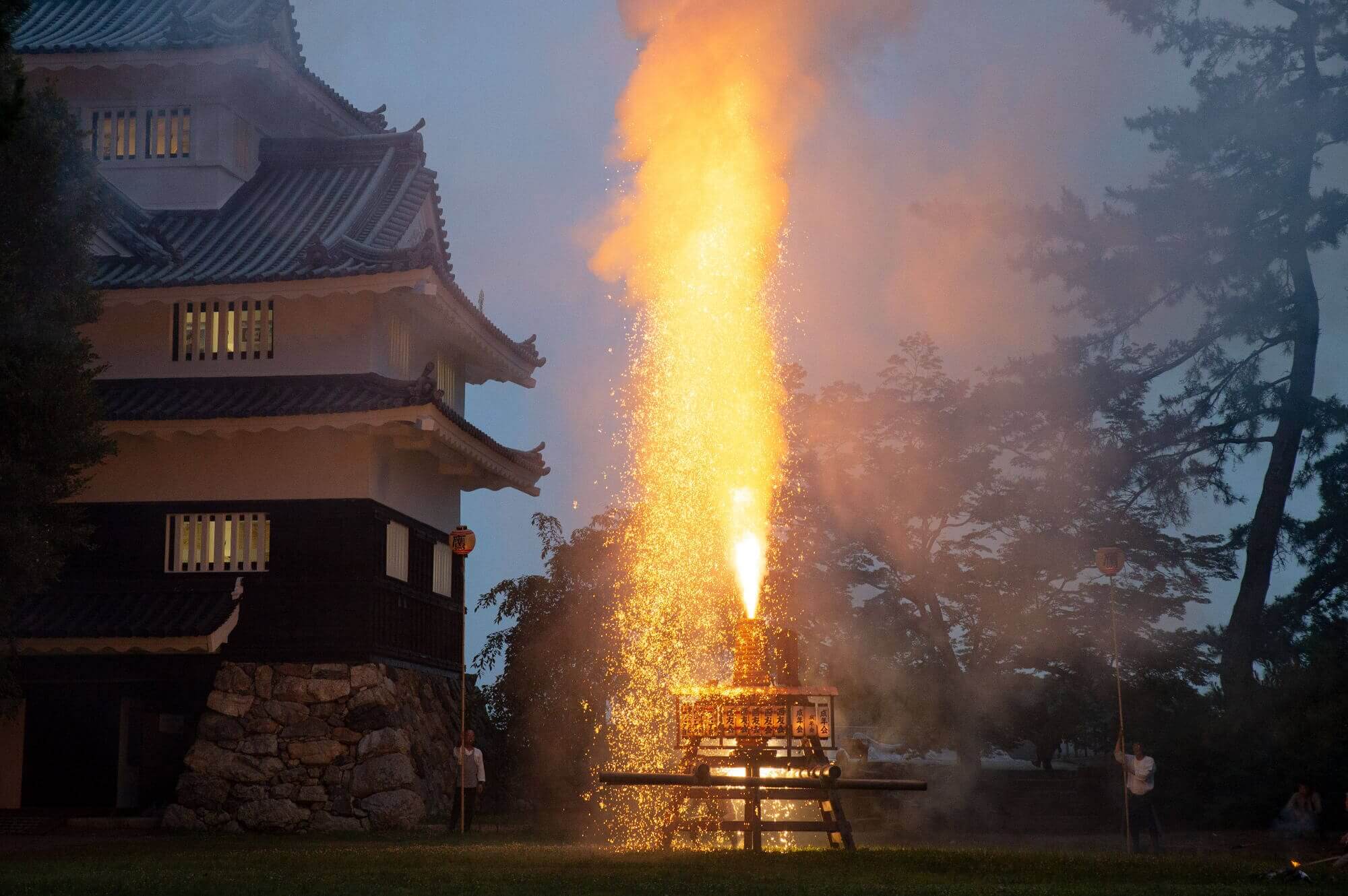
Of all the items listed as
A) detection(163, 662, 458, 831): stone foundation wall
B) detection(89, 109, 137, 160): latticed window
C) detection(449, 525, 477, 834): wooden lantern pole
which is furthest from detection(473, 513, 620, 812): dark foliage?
detection(89, 109, 137, 160): latticed window

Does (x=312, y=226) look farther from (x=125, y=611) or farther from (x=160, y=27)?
(x=125, y=611)

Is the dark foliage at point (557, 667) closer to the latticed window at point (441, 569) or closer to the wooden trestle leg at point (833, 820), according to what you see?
the latticed window at point (441, 569)

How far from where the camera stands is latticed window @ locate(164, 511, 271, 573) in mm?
27453

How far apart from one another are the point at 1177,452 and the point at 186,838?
21.6 m

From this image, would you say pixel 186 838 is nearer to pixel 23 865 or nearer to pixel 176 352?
pixel 23 865

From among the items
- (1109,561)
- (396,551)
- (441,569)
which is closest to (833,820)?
(1109,561)

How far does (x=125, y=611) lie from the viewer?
1039 inches

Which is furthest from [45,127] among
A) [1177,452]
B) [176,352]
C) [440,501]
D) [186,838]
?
Result: [1177,452]

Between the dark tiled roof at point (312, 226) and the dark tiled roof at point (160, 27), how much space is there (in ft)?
7.55

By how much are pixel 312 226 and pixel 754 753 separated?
57.6 ft

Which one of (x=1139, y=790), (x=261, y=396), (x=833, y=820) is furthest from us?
(x=261, y=396)

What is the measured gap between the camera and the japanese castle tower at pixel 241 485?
1033 inches

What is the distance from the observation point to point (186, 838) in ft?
75.9

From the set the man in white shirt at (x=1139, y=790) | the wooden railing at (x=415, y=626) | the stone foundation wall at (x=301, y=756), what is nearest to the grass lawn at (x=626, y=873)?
the man in white shirt at (x=1139, y=790)
